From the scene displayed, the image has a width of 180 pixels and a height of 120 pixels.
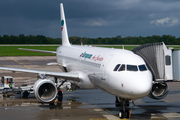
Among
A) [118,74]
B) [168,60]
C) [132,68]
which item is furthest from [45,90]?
[168,60]

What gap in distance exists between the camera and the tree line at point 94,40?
397 ft

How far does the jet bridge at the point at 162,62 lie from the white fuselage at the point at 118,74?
160 cm

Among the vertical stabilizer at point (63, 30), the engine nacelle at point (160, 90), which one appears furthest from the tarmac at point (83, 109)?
the vertical stabilizer at point (63, 30)

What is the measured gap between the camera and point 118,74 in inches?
536

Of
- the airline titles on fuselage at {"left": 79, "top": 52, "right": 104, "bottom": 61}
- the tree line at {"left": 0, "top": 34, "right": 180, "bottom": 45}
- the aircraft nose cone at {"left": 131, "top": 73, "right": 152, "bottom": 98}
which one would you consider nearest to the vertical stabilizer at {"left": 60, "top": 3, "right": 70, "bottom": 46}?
the airline titles on fuselage at {"left": 79, "top": 52, "right": 104, "bottom": 61}

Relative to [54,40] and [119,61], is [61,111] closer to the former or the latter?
[119,61]

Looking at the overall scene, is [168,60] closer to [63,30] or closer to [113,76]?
→ [113,76]

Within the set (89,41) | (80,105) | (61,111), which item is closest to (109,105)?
(80,105)

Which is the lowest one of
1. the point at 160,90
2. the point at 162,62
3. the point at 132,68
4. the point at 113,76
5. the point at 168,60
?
the point at 160,90

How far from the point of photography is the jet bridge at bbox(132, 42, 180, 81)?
52.4 feet

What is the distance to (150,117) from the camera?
15141 millimetres

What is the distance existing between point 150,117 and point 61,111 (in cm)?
529

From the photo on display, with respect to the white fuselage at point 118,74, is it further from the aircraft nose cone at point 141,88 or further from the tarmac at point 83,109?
the tarmac at point 83,109

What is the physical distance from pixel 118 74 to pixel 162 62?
3.77 metres
